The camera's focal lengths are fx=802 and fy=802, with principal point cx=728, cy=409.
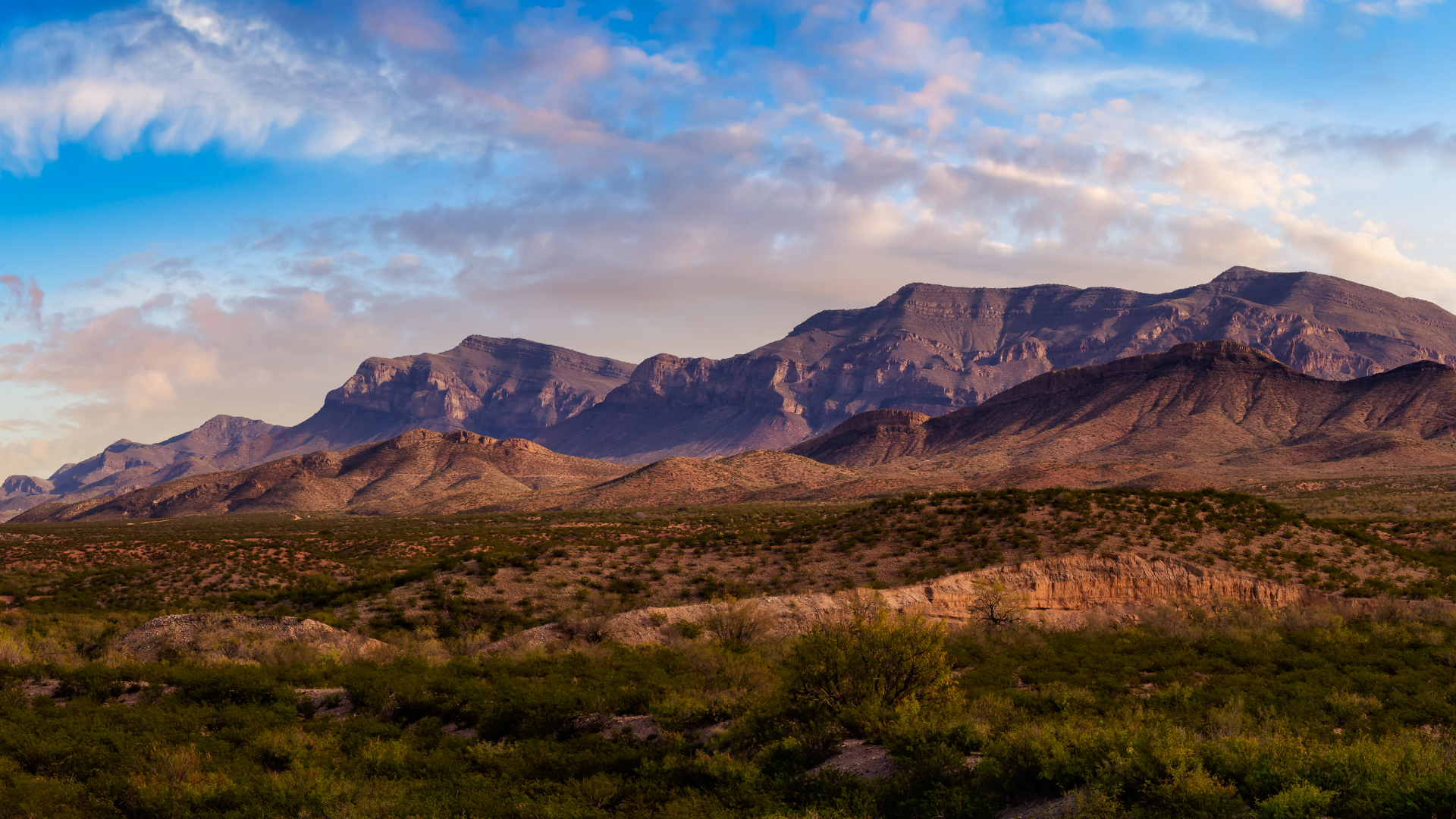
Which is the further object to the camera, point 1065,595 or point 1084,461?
point 1084,461

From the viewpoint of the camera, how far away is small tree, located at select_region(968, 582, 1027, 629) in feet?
85.8

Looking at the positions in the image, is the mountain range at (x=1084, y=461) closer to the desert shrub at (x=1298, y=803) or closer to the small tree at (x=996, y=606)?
the small tree at (x=996, y=606)

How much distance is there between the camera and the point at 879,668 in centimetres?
1524

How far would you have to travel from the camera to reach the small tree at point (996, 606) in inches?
1029

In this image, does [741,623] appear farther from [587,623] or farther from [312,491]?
[312,491]

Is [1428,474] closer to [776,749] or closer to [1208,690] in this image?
[1208,690]

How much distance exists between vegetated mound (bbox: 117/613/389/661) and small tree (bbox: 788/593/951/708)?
14.0m

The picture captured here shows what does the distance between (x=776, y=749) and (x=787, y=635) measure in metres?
12.4

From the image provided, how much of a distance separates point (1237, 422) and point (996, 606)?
557 ft

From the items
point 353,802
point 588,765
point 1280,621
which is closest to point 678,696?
point 588,765

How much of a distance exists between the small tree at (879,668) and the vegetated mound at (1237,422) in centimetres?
12766

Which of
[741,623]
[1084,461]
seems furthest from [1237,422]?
[741,623]

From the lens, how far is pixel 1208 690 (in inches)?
653

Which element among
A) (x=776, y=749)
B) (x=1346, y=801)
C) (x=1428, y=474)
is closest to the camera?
(x=1346, y=801)
